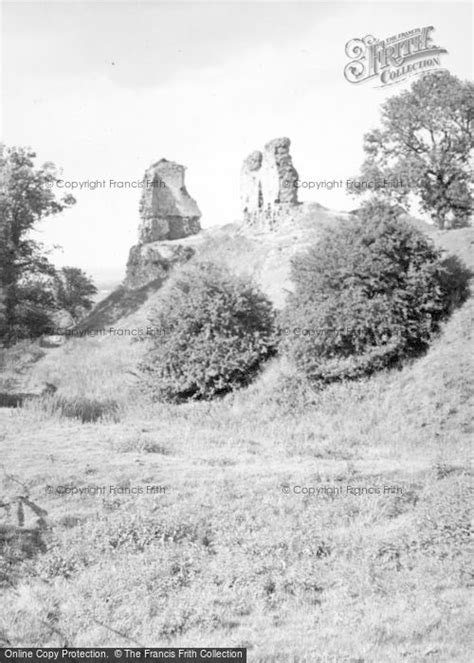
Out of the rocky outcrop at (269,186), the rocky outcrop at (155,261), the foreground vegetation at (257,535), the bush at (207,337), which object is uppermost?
the rocky outcrop at (269,186)

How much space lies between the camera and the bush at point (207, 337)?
756 inches

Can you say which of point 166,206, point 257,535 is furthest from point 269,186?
point 257,535

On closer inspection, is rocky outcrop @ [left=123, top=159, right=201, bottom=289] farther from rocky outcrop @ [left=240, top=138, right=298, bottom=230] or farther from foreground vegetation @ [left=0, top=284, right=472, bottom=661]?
foreground vegetation @ [left=0, top=284, right=472, bottom=661]

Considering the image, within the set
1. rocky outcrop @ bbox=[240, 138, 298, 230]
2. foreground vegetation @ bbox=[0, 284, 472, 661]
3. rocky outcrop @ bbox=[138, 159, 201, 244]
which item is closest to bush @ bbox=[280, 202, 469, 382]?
foreground vegetation @ bbox=[0, 284, 472, 661]

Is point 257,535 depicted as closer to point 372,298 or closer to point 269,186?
point 372,298

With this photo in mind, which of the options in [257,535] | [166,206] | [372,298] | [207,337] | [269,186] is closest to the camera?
[257,535]

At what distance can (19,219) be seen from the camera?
32.4 metres

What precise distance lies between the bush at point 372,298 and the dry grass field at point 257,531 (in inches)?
49.1

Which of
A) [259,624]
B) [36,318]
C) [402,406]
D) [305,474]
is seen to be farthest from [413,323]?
[36,318]

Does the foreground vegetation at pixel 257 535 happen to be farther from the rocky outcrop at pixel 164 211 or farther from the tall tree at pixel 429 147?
the rocky outcrop at pixel 164 211

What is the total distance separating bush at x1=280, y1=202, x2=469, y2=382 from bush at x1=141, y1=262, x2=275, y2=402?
1.87 metres

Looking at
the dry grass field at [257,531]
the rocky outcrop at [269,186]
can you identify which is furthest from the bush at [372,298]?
the rocky outcrop at [269,186]

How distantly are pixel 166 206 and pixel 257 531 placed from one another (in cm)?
3513

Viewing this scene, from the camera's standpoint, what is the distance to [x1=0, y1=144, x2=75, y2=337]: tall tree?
3167cm
